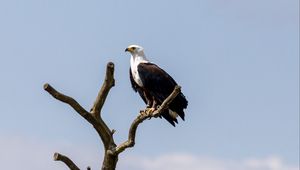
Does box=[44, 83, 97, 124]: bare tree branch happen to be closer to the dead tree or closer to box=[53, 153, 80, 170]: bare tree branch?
the dead tree

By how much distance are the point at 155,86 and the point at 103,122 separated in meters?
4.07

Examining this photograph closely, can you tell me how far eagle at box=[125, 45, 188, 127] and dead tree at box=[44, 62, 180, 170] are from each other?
330 cm

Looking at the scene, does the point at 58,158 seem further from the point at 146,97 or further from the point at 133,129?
the point at 146,97

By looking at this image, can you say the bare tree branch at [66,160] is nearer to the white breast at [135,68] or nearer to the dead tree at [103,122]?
the dead tree at [103,122]

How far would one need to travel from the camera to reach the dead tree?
39.5 feet

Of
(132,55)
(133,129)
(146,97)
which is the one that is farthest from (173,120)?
(133,129)

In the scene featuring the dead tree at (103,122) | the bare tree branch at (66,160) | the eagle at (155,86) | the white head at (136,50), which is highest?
the white head at (136,50)

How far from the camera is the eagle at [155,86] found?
16047 mm

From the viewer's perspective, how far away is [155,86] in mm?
16406

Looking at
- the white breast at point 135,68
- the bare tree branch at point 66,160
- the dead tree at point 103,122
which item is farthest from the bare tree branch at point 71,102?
the white breast at point 135,68

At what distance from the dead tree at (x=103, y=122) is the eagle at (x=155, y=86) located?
3300 mm

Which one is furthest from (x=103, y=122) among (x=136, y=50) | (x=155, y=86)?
(x=136, y=50)

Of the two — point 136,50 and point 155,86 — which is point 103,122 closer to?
point 155,86

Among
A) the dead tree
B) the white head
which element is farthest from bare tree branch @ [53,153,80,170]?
the white head
